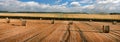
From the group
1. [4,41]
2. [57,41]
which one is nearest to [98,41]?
[57,41]

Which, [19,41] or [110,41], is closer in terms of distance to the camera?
[19,41]

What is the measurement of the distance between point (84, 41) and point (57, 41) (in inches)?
75.0

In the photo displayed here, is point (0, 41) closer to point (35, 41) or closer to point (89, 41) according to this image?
point (35, 41)

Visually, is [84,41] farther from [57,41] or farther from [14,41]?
[14,41]

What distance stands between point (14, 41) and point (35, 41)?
4.57 ft

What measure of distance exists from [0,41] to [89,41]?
6036 millimetres

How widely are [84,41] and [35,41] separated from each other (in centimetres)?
337

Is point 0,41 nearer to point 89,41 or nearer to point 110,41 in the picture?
point 89,41

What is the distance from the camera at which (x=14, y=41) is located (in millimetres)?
15242

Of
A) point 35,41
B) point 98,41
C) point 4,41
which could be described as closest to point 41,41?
point 35,41

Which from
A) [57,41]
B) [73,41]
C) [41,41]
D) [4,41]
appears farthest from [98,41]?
[4,41]

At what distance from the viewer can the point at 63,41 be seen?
601 inches

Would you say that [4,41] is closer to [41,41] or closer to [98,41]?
[41,41]

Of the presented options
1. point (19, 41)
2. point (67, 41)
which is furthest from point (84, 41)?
point (19, 41)
